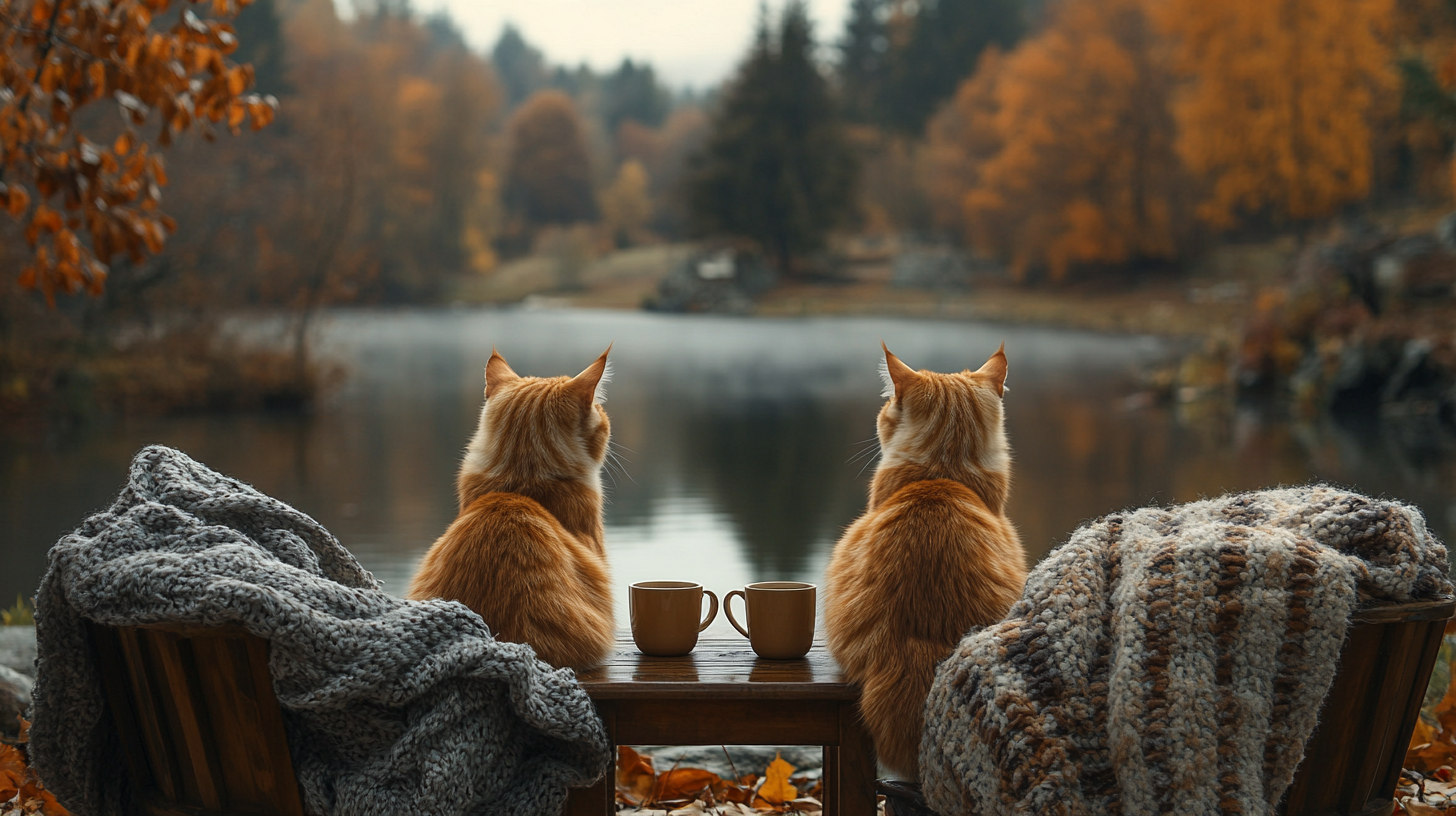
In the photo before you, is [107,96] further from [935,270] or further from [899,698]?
[935,270]

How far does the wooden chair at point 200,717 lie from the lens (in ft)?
4.38

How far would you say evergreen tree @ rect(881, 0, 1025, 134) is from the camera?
94.4 ft

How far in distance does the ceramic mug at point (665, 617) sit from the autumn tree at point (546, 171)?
89.5ft

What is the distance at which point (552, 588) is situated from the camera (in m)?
1.66

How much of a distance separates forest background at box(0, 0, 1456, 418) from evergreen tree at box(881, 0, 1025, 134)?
8 cm

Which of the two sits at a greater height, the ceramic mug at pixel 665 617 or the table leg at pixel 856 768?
the ceramic mug at pixel 665 617

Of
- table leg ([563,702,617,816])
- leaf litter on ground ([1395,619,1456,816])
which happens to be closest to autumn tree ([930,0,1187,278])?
leaf litter on ground ([1395,619,1456,816])

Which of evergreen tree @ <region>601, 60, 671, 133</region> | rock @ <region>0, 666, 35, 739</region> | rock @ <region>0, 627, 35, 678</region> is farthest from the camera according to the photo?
evergreen tree @ <region>601, 60, 671, 133</region>

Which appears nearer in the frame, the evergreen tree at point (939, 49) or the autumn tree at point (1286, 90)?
the autumn tree at point (1286, 90)

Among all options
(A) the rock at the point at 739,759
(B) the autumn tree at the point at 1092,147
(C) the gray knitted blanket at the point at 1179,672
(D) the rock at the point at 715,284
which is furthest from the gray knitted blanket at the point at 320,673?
(D) the rock at the point at 715,284

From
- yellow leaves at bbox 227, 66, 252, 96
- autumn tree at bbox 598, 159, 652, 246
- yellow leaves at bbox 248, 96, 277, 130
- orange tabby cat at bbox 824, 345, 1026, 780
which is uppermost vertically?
autumn tree at bbox 598, 159, 652, 246

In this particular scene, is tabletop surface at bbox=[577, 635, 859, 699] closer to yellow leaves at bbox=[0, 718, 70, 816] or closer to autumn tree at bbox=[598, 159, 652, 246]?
yellow leaves at bbox=[0, 718, 70, 816]

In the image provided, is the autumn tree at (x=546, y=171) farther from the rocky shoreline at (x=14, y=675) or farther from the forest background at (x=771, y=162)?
the rocky shoreline at (x=14, y=675)

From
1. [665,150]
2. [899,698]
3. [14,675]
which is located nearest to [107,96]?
[14,675]
